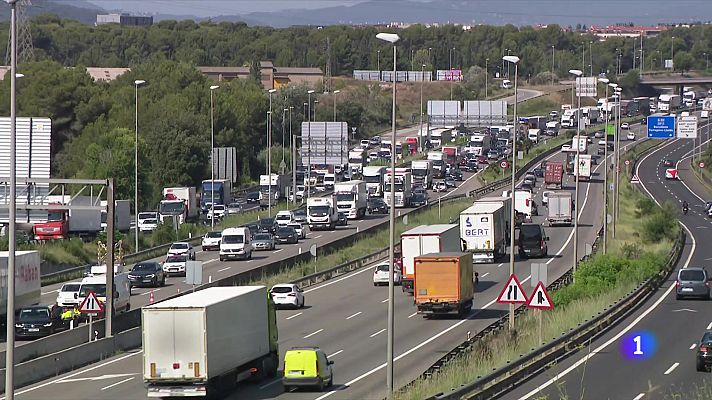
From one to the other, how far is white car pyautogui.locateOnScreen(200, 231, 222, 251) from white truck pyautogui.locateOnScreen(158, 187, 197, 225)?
7958 mm

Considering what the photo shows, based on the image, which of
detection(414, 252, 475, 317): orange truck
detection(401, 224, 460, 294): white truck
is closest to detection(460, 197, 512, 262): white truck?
detection(401, 224, 460, 294): white truck

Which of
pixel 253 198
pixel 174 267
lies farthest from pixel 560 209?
pixel 253 198

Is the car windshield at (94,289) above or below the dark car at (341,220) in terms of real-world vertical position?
below

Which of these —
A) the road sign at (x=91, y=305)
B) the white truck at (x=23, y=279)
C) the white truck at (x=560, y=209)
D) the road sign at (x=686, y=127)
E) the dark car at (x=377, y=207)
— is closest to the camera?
the road sign at (x=91, y=305)

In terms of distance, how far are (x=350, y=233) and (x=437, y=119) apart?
56052 millimetres

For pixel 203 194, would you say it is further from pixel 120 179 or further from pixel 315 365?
pixel 315 365

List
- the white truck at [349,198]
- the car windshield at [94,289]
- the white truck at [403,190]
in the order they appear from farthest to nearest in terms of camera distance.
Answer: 1. the white truck at [403,190]
2. the white truck at [349,198]
3. the car windshield at [94,289]

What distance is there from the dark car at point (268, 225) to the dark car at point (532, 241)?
1671cm

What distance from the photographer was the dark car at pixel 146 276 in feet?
199

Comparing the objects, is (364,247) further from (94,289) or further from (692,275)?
(94,289)

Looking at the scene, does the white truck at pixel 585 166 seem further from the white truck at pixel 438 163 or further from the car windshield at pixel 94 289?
the car windshield at pixel 94 289

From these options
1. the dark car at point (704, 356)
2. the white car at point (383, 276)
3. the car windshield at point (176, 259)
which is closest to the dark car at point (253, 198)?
the car windshield at point (176, 259)

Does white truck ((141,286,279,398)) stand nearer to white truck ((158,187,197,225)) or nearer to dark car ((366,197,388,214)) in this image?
white truck ((158,187,197,225))

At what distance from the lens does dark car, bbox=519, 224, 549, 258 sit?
7181cm
